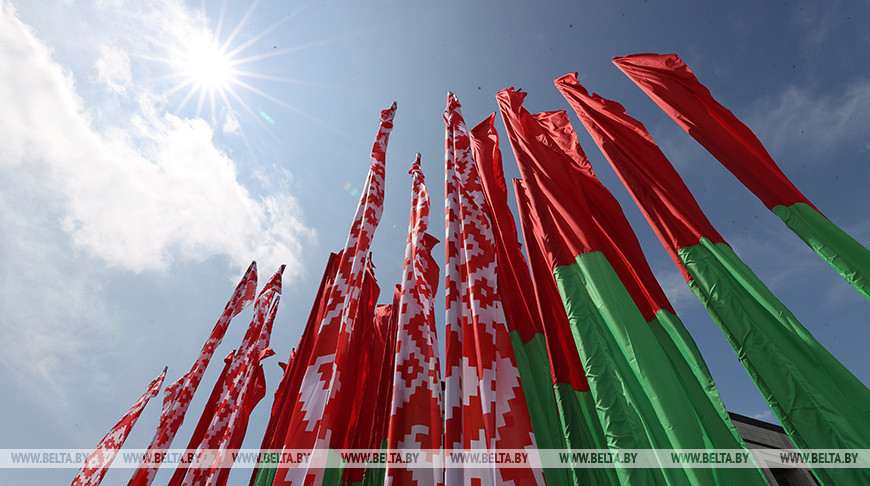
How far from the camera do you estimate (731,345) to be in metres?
3.19

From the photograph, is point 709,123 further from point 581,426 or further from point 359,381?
point 359,381

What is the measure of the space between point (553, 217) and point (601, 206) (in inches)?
40.5

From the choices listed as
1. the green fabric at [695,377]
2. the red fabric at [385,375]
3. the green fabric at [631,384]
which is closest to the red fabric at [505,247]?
the green fabric at [631,384]

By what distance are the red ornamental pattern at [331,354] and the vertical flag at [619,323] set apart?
2.09m

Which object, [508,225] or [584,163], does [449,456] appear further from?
[584,163]

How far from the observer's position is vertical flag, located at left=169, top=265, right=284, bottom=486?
6133mm

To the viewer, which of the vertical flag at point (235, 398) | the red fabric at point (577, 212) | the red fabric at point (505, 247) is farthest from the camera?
the vertical flag at point (235, 398)

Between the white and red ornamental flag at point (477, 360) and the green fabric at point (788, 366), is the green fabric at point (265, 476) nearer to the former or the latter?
the white and red ornamental flag at point (477, 360)

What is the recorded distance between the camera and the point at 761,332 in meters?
3.05

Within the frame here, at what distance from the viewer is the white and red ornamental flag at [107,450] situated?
23.3 feet

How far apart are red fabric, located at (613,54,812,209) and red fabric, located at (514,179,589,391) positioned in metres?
1.95

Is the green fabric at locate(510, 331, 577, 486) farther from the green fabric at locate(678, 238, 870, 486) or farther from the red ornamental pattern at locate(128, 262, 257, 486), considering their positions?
the red ornamental pattern at locate(128, 262, 257, 486)

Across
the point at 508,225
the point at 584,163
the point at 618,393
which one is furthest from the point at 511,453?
the point at 584,163

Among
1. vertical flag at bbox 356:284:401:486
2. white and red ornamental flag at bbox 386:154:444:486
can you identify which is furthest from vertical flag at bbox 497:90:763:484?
vertical flag at bbox 356:284:401:486
